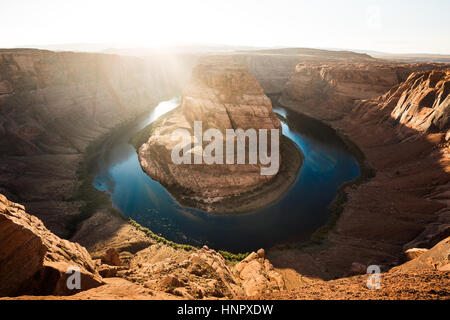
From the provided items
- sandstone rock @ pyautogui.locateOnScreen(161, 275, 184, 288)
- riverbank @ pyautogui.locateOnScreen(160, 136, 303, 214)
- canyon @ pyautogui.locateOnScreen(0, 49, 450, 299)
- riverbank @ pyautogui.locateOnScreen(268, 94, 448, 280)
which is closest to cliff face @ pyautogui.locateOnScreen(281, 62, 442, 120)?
canyon @ pyautogui.locateOnScreen(0, 49, 450, 299)

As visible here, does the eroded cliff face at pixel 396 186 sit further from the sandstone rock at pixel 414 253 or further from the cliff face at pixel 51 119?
the cliff face at pixel 51 119

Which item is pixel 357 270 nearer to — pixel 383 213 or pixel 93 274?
pixel 383 213

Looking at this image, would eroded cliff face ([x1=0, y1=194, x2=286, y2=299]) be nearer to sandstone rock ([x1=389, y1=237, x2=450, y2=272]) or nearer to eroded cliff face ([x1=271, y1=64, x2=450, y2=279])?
eroded cliff face ([x1=271, y1=64, x2=450, y2=279])

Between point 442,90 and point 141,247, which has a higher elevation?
point 442,90

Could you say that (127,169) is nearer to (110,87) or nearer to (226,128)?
(226,128)

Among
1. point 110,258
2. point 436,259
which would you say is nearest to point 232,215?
point 110,258

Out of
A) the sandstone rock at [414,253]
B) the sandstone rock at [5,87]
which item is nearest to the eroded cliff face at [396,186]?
the sandstone rock at [414,253]
